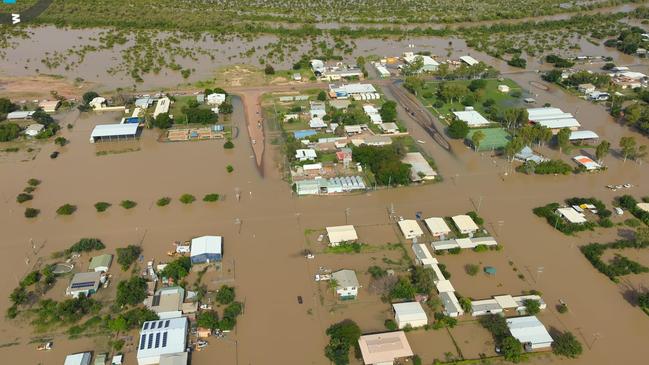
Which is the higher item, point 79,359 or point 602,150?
point 602,150

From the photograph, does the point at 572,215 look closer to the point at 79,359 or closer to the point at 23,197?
the point at 79,359

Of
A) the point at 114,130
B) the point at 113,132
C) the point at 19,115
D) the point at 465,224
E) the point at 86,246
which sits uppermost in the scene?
the point at 19,115

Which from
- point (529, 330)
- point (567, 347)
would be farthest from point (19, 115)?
point (567, 347)

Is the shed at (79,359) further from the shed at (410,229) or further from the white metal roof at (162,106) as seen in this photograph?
the white metal roof at (162,106)

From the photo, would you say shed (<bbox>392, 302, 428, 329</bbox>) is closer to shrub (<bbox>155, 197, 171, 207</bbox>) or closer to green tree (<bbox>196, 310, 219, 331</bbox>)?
green tree (<bbox>196, 310, 219, 331</bbox>)

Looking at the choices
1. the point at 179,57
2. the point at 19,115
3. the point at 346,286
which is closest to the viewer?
the point at 346,286

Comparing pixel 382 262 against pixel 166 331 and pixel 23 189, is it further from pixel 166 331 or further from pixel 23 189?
pixel 23 189
